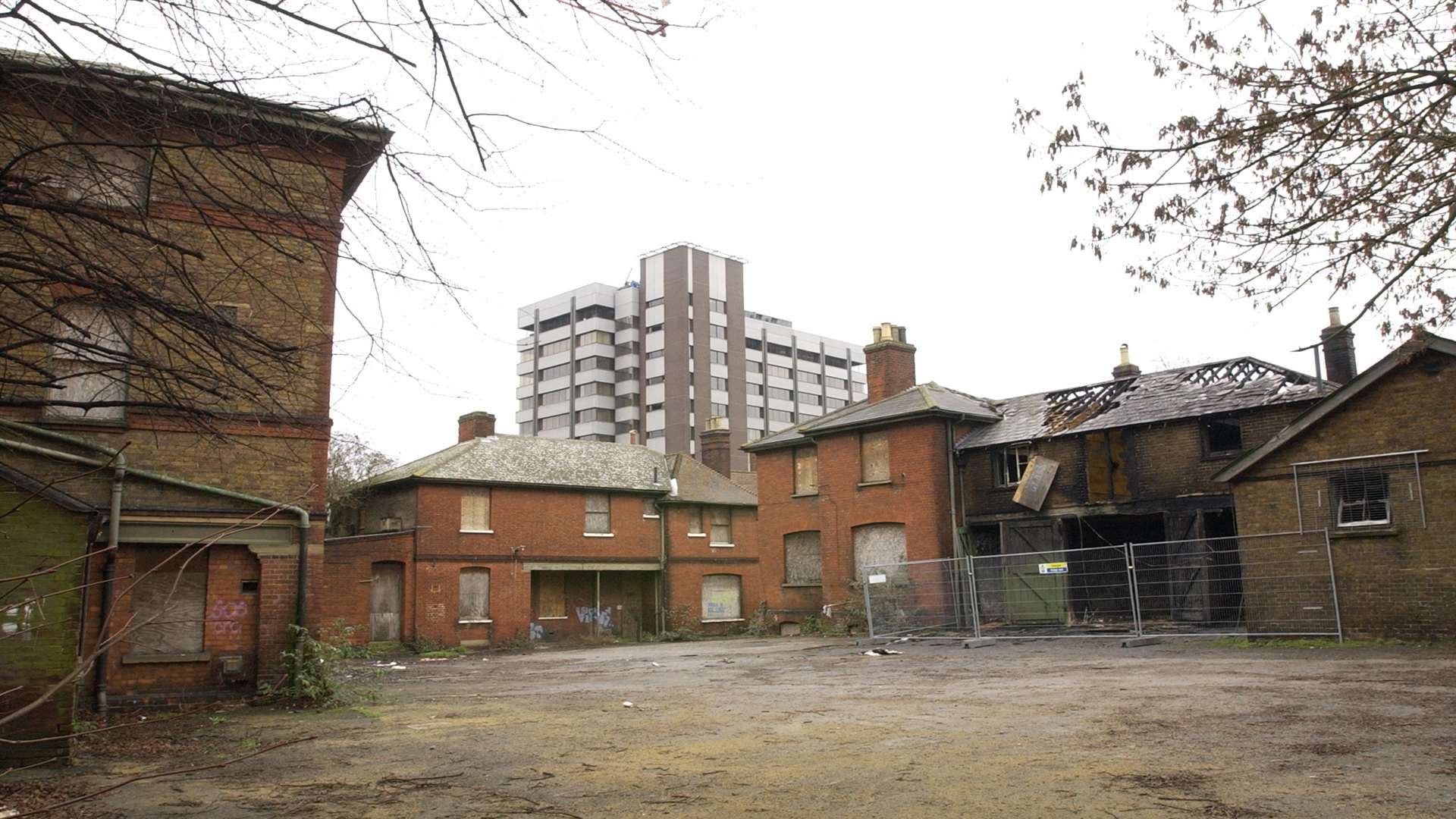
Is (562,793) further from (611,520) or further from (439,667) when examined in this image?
(611,520)

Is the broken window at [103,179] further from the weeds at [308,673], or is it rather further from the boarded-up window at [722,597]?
the boarded-up window at [722,597]

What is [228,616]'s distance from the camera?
1423 centimetres

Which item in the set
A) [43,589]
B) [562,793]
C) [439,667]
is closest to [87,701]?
[43,589]

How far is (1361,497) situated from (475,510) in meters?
23.7

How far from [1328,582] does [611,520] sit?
2241 centimetres

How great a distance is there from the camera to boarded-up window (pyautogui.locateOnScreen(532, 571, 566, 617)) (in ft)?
111

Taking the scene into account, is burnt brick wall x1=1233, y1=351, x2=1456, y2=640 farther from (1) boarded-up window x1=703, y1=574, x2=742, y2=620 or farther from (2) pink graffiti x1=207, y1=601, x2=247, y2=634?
(1) boarded-up window x1=703, y1=574, x2=742, y2=620

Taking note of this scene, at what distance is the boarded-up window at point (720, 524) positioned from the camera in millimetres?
37500

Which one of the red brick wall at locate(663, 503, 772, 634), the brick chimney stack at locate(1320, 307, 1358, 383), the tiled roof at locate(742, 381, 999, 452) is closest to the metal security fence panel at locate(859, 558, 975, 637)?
the tiled roof at locate(742, 381, 999, 452)

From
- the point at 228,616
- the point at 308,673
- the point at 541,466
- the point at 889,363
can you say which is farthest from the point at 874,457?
the point at 228,616

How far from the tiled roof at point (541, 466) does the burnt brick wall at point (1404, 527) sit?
73.6 ft

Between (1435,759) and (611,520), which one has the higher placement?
(611,520)

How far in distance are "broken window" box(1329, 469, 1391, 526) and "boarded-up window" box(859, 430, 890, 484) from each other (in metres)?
12.4

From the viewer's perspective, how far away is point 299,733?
1120 cm
